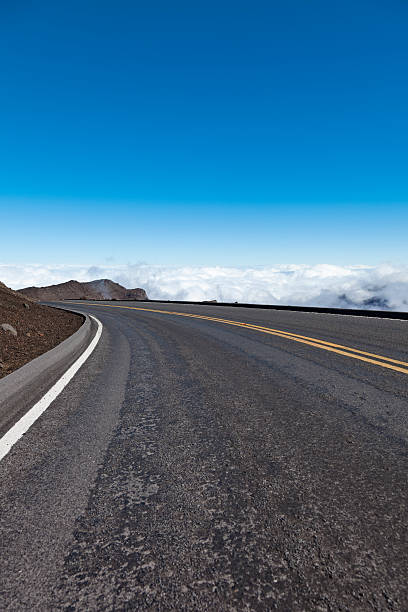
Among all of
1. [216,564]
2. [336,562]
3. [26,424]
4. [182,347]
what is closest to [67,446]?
[26,424]

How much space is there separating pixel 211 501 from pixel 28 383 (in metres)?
3.83

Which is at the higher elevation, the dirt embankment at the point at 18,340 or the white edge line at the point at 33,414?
the dirt embankment at the point at 18,340

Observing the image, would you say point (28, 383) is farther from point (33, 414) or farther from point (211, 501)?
point (211, 501)

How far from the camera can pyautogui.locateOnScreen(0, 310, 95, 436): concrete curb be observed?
4344 mm

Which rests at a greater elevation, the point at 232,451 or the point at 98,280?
the point at 98,280

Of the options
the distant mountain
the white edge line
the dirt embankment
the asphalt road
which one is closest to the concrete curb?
the white edge line

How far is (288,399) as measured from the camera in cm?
475

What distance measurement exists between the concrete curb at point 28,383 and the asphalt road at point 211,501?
1.24 ft

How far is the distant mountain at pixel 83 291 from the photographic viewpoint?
10900 cm

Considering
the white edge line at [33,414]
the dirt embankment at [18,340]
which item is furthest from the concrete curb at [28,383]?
the dirt embankment at [18,340]

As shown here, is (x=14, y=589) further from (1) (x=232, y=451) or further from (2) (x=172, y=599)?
(1) (x=232, y=451)

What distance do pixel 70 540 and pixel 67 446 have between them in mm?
1431

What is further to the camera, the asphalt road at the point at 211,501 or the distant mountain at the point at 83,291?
the distant mountain at the point at 83,291

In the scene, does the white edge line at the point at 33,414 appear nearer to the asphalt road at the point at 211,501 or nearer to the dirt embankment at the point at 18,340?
the asphalt road at the point at 211,501
